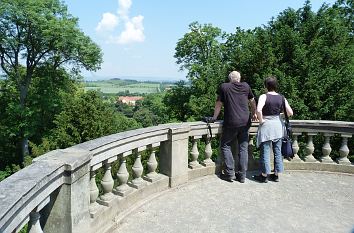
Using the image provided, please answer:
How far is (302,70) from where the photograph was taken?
65.9 ft

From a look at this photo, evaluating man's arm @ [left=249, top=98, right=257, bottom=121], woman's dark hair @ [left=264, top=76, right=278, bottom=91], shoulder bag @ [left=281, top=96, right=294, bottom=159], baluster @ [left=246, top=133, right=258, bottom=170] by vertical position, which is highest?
woman's dark hair @ [left=264, top=76, right=278, bottom=91]

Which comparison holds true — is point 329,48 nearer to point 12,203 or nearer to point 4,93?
point 12,203

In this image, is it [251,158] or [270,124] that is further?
[251,158]

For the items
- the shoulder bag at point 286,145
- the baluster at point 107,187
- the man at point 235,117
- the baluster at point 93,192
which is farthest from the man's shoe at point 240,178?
the baluster at point 93,192

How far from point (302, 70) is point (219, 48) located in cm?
1550

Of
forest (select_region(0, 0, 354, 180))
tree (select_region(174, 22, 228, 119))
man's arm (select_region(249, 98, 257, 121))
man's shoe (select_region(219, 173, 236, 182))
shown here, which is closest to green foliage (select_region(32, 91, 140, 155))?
forest (select_region(0, 0, 354, 180))

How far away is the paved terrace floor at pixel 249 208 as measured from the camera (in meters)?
4.63

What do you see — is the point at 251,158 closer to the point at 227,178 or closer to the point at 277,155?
the point at 277,155

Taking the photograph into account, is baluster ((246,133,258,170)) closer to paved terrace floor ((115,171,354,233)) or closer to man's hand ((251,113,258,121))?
man's hand ((251,113,258,121))

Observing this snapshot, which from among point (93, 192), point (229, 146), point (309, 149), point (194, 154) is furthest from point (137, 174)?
point (309, 149)

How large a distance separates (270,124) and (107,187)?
9.97ft

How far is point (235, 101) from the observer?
6.07 m

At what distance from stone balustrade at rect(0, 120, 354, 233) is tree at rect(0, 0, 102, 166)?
2347 centimetres

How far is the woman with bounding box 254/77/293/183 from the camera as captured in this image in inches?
245
